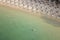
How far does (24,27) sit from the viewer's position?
3385 millimetres

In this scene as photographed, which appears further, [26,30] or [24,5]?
[24,5]

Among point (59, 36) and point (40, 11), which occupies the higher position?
point (40, 11)

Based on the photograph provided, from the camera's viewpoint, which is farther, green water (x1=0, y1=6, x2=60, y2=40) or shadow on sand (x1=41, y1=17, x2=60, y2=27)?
shadow on sand (x1=41, y1=17, x2=60, y2=27)

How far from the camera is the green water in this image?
316 centimetres

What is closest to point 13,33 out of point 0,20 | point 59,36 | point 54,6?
point 0,20

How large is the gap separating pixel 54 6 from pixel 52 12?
0.68 feet

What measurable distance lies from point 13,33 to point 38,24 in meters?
0.59

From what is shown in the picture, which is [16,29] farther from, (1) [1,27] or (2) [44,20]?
(2) [44,20]

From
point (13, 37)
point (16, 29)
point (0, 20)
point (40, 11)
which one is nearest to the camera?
point (13, 37)

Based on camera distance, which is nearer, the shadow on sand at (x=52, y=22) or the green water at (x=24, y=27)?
the green water at (x=24, y=27)

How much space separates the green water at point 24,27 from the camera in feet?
10.4

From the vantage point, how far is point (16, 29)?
3338mm

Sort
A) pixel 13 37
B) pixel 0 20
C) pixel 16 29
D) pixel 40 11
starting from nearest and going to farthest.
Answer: pixel 13 37 < pixel 16 29 < pixel 0 20 < pixel 40 11

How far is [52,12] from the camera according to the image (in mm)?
3775
